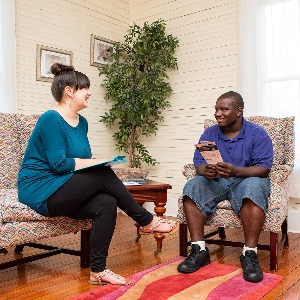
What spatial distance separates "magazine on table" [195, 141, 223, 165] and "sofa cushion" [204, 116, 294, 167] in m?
0.74

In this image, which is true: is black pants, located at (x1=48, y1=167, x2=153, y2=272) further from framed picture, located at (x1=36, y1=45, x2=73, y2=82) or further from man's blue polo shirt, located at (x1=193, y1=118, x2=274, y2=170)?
framed picture, located at (x1=36, y1=45, x2=73, y2=82)

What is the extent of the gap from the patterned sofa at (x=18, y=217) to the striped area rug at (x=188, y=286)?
1.42 feet

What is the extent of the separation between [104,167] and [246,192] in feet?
2.76

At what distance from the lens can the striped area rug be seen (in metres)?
2.03

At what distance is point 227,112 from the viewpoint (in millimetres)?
2711

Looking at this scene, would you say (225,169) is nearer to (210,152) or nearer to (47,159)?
(210,152)

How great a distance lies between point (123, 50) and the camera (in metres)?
4.66

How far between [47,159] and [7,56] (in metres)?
1.88

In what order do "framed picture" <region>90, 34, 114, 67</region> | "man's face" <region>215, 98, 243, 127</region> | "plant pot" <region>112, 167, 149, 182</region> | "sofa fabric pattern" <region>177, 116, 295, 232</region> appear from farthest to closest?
"framed picture" <region>90, 34, 114, 67</region>
"plant pot" <region>112, 167, 149, 182</region>
"man's face" <region>215, 98, 243, 127</region>
"sofa fabric pattern" <region>177, 116, 295, 232</region>

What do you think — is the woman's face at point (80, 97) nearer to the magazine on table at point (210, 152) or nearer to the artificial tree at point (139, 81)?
the magazine on table at point (210, 152)

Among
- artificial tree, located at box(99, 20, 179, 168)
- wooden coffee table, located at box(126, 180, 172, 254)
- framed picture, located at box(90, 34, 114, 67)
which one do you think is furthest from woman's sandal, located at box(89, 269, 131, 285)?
framed picture, located at box(90, 34, 114, 67)

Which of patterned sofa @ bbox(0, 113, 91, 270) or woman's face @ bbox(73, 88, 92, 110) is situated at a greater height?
woman's face @ bbox(73, 88, 92, 110)

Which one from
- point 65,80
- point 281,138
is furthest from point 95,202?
point 281,138

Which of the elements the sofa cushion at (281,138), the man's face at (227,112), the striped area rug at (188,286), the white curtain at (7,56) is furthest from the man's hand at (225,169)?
the white curtain at (7,56)
